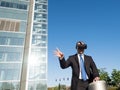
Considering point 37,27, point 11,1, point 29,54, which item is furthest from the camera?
point 11,1

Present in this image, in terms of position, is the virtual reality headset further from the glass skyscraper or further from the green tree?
the green tree

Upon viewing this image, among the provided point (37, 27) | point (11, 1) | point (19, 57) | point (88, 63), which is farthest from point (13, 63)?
point (88, 63)

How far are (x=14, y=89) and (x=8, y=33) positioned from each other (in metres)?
9.83

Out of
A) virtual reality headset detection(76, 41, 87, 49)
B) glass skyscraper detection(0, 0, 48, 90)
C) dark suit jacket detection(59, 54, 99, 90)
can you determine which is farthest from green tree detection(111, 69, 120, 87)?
virtual reality headset detection(76, 41, 87, 49)

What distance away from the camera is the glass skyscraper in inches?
1299

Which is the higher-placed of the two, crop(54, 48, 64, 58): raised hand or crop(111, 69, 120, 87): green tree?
crop(111, 69, 120, 87): green tree

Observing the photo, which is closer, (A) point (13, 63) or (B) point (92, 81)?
(B) point (92, 81)

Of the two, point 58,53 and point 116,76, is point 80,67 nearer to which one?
point 58,53

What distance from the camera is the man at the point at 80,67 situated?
4.82 m

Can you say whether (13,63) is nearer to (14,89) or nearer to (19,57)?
(19,57)

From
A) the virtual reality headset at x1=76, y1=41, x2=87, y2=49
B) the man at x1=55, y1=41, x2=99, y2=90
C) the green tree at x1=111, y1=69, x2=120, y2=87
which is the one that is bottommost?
the man at x1=55, y1=41, x2=99, y2=90

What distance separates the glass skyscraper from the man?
92.5 ft

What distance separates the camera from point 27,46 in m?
35.9

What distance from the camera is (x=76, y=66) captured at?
4.93 m
